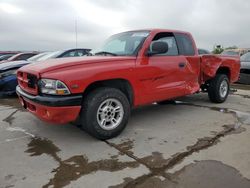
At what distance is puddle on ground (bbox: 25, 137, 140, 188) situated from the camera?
3.09 meters

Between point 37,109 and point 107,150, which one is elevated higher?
point 37,109

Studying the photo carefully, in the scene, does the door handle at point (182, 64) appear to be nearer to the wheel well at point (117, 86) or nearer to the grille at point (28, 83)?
the wheel well at point (117, 86)

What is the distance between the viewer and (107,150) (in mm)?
3908

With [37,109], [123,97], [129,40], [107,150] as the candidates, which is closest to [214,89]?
[129,40]

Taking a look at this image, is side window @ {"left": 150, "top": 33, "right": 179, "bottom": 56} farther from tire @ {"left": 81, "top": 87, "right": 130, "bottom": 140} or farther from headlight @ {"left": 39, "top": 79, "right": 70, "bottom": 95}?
headlight @ {"left": 39, "top": 79, "right": 70, "bottom": 95}

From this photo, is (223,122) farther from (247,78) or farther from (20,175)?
(247,78)

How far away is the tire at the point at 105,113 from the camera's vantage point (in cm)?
406

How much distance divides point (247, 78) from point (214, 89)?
4631mm

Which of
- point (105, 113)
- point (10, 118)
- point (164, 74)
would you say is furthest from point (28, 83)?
point (164, 74)

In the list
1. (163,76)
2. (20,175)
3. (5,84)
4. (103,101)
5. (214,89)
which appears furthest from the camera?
(5,84)

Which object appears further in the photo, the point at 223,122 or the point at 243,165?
the point at 223,122

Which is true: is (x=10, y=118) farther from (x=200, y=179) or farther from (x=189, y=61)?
(x=200, y=179)

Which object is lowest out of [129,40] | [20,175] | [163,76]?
[20,175]

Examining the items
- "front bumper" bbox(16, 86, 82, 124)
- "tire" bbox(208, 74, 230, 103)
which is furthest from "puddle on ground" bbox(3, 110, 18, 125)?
"tire" bbox(208, 74, 230, 103)
